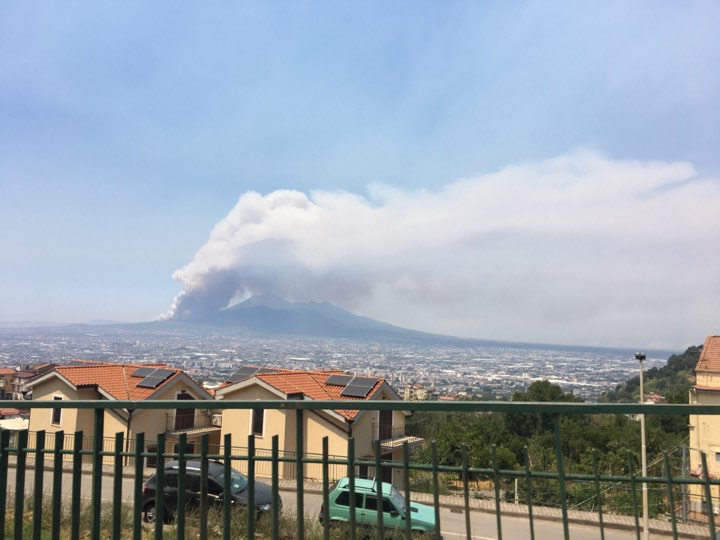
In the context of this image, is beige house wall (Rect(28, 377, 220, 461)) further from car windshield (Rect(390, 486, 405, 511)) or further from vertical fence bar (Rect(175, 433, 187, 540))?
car windshield (Rect(390, 486, 405, 511))

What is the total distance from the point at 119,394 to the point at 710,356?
98.8ft

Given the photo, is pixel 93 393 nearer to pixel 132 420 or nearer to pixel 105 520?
pixel 132 420

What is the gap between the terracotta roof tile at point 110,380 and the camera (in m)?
24.9

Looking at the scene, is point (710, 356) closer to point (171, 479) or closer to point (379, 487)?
point (171, 479)

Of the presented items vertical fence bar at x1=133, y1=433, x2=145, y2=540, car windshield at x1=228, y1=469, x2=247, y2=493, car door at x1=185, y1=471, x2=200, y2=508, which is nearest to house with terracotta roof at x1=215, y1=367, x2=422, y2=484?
car door at x1=185, y1=471, x2=200, y2=508

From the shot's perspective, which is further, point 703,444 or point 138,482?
point 703,444

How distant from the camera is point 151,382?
26.1 m

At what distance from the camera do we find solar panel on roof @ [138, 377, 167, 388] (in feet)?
84.3

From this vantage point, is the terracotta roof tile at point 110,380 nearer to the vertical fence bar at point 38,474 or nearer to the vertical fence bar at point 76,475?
the vertical fence bar at point 38,474

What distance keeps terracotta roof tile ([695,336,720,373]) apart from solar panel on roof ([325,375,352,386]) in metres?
17.5

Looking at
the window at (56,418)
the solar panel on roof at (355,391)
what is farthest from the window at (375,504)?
the window at (56,418)

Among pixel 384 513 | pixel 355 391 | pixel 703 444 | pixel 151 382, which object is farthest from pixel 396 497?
pixel 151 382

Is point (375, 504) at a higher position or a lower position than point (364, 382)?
higher

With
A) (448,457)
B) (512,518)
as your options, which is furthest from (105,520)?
(512,518)
